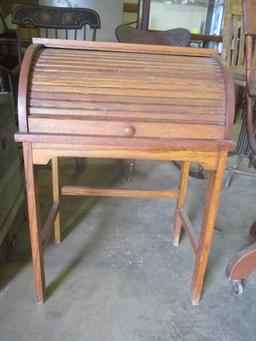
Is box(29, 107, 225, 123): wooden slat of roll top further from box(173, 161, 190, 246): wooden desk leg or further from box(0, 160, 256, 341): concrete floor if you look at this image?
box(0, 160, 256, 341): concrete floor

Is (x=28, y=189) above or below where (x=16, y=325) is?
above

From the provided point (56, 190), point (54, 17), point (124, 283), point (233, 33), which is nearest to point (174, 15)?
point (233, 33)

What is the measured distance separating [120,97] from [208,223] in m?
0.56

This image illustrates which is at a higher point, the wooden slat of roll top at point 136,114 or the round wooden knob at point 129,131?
the wooden slat of roll top at point 136,114

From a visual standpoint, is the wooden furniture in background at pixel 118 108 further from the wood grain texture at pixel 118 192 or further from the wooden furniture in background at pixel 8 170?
the wood grain texture at pixel 118 192

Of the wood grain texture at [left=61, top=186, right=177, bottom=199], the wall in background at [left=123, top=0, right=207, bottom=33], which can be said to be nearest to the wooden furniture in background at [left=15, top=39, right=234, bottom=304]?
the wood grain texture at [left=61, top=186, right=177, bottom=199]

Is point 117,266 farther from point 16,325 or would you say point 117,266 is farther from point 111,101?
point 111,101

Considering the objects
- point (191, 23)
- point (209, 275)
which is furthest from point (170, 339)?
point (191, 23)

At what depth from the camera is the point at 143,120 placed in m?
0.97

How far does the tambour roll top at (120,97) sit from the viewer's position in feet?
3.10

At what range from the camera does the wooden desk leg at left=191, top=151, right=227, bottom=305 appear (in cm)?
105

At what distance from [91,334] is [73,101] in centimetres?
85

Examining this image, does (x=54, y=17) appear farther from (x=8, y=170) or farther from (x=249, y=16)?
(x=249, y=16)

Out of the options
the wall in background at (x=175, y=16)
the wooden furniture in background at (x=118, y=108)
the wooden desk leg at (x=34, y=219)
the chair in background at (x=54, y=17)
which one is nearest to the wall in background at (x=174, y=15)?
the wall in background at (x=175, y=16)
